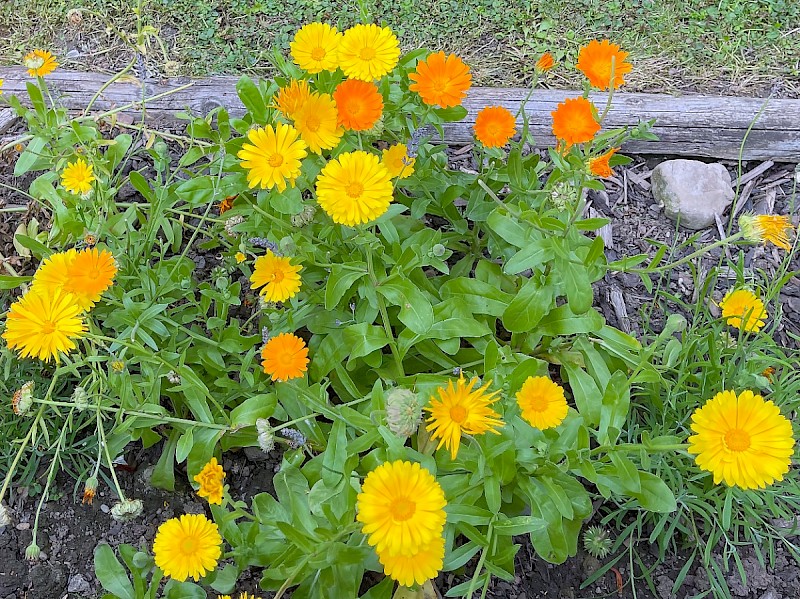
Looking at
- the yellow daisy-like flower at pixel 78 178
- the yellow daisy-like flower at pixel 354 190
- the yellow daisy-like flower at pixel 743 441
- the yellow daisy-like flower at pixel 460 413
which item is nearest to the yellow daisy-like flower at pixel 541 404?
the yellow daisy-like flower at pixel 460 413

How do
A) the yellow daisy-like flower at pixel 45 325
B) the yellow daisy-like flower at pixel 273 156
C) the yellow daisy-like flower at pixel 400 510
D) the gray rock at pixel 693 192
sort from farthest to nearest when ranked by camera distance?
the gray rock at pixel 693 192 → the yellow daisy-like flower at pixel 273 156 → the yellow daisy-like flower at pixel 45 325 → the yellow daisy-like flower at pixel 400 510

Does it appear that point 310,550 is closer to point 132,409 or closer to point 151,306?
point 132,409

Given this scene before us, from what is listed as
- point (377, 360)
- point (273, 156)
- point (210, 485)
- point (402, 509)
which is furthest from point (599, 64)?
point (210, 485)

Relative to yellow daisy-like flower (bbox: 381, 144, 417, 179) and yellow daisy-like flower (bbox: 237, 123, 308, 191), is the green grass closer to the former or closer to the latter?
yellow daisy-like flower (bbox: 381, 144, 417, 179)

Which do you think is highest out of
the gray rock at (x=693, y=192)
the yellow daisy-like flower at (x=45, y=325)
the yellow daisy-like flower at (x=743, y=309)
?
the yellow daisy-like flower at (x=45, y=325)

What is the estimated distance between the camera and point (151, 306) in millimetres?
1756

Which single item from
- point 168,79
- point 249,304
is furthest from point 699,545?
point 168,79

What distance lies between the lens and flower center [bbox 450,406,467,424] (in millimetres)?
1306

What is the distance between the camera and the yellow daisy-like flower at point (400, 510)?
1.15 meters

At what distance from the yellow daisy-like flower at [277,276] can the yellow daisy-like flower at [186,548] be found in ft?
1.90

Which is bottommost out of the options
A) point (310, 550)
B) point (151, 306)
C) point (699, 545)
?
point (699, 545)

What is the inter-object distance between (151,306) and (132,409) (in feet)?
0.89

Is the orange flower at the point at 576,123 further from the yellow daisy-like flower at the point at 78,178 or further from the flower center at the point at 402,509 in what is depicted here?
the yellow daisy-like flower at the point at 78,178

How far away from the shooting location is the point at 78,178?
1.87m
